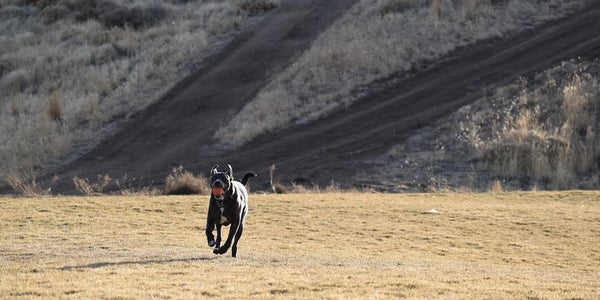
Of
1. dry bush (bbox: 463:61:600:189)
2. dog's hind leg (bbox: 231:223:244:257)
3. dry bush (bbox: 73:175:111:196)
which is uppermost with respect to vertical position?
dry bush (bbox: 463:61:600:189)

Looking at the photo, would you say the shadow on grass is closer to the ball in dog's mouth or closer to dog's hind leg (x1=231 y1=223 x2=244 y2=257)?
dog's hind leg (x1=231 y1=223 x2=244 y2=257)

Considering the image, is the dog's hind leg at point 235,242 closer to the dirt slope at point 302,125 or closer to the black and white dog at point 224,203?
the black and white dog at point 224,203

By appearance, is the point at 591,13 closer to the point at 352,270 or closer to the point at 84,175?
the point at 84,175

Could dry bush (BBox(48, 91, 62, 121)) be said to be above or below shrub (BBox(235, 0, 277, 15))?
below

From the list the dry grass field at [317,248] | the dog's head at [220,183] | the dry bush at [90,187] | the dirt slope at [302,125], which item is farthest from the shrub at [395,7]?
the dog's head at [220,183]

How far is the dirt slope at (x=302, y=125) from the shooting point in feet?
101

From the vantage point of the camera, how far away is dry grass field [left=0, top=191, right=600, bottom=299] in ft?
34.0

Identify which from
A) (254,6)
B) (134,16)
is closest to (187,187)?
(254,6)

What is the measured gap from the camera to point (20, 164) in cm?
3291

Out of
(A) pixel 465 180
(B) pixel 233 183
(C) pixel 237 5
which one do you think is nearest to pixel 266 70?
(C) pixel 237 5

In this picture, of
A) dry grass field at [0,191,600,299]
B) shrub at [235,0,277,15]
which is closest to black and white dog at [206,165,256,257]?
dry grass field at [0,191,600,299]

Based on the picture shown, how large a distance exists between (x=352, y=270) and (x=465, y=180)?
16.5 meters

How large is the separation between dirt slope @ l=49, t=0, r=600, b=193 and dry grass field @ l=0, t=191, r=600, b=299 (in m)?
6.29

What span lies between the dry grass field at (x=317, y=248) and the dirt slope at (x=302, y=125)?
629cm
